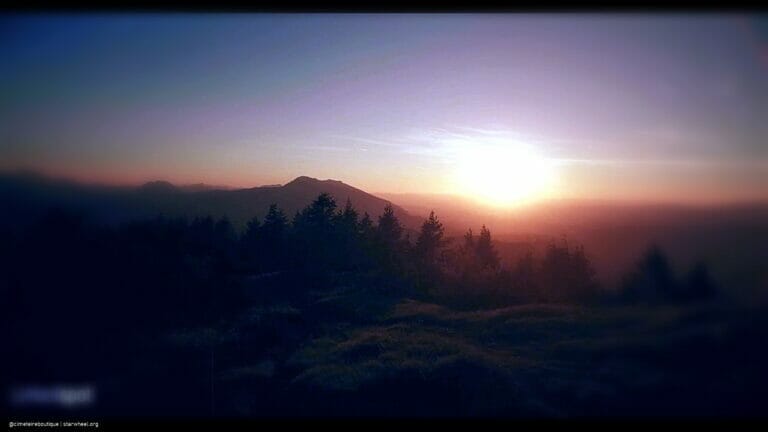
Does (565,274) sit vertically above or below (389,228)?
below

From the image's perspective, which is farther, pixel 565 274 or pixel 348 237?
pixel 348 237

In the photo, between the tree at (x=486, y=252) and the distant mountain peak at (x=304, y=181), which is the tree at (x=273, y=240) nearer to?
the distant mountain peak at (x=304, y=181)

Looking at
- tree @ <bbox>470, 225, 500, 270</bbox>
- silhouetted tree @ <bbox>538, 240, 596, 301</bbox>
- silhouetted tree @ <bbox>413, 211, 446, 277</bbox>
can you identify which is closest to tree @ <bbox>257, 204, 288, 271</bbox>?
silhouetted tree @ <bbox>413, 211, 446, 277</bbox>

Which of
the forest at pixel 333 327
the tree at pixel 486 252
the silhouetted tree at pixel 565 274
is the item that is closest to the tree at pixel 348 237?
the forest at pixel 333 327

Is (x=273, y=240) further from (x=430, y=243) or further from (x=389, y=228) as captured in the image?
(x=430, y=243)

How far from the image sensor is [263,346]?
11.1 ft

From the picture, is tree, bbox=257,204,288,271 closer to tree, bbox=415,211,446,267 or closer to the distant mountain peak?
the distant mountain peak

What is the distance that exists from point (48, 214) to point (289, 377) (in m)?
2.19

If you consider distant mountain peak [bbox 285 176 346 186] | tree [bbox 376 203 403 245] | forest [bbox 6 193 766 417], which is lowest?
forest [bbox 6 193 766 417]

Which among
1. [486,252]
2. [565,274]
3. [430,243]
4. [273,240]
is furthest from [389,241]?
[565,274]

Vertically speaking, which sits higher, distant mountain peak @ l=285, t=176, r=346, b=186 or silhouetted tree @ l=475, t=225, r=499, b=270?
distant mountain peak @ l=285, t=176, r=346, b=186

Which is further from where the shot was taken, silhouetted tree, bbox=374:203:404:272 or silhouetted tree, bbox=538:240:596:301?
silhouetted tree, bbox=374:203:404:272

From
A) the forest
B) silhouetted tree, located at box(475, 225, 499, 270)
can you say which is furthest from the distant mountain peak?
silhouetted tree, located at box(475, 225, 499, 270)

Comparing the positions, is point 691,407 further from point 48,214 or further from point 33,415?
point 48,214
